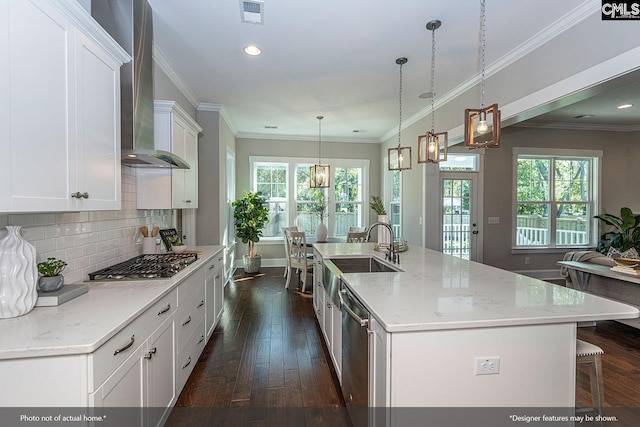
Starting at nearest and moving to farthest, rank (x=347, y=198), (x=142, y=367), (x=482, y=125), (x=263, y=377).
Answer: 1. (x=142, y=367)
2. (x=482, y=125)
3. (x=263, y=377)
4. (x=347, y=198)

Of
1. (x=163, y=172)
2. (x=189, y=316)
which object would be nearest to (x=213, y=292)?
(x=189, y=316)

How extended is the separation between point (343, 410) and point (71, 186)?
6.92 feet

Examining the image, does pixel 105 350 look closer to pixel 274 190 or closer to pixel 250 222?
pixel 250 222

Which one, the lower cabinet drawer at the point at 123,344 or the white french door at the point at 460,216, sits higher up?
the white french door at the point at 460,216

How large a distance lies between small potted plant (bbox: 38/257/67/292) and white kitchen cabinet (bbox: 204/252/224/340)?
4.17 ft

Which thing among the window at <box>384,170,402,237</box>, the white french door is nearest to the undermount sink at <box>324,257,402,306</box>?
the white french door

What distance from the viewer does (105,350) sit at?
1165mm

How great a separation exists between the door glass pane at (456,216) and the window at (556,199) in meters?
1.01

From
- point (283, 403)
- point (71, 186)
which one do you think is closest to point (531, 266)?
point (283, 403)

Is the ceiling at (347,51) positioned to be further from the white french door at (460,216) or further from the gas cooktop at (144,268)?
the gas cooktop at (144,268)

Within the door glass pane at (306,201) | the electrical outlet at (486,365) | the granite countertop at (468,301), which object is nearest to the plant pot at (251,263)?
the door glass pane at (306,201)

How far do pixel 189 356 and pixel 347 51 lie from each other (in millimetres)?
3142

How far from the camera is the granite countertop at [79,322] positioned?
1052 millimetres

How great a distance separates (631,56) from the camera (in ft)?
6.57
